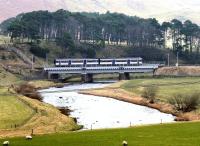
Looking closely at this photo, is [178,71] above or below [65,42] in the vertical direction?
below

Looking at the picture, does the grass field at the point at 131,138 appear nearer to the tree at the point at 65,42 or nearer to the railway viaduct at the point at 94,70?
the railway viaduct at the point at 94,70

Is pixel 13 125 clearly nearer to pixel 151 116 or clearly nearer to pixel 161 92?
pixel 151 116

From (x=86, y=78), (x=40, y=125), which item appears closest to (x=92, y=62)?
(x=86, y=78)

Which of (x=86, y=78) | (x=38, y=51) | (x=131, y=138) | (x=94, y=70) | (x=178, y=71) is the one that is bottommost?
(x=86, y=78)

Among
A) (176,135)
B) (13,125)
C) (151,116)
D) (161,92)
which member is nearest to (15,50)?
(161,92)

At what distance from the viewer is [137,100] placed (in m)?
97.2

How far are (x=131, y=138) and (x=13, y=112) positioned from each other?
3244cm

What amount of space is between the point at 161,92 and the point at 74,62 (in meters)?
67.9

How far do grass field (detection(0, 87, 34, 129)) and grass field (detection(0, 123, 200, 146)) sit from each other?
1692 centimetres

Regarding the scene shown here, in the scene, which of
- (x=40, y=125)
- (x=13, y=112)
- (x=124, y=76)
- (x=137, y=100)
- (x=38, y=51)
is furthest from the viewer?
(x=38, y=51)

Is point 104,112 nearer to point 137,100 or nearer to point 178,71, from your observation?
point 137,100

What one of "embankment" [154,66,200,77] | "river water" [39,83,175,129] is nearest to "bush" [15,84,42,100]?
"river water" [39,83,175,129]

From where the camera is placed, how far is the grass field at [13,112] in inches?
2429

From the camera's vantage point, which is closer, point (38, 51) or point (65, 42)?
point (38, 51)
